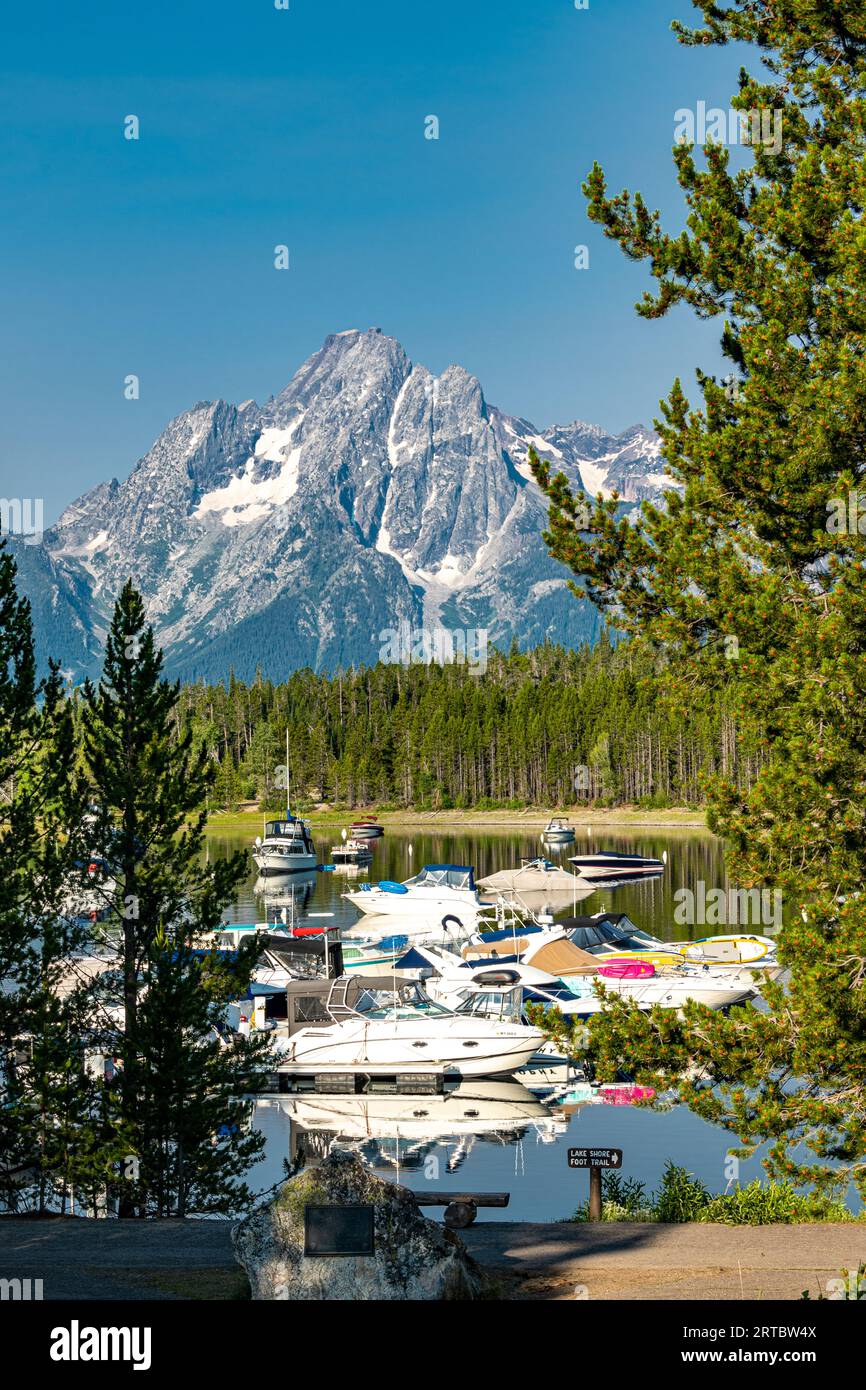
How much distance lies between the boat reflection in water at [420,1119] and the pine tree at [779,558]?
1659 centimetres

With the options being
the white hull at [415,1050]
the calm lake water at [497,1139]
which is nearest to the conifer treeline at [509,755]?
the white hull at [415,1050]

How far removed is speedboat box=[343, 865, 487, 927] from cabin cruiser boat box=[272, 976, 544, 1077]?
29814mm

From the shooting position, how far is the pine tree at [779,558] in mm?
16078

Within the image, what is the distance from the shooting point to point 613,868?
10150cm

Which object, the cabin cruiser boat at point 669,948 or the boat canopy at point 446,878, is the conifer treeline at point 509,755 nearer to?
the boat canopy at point 446,878

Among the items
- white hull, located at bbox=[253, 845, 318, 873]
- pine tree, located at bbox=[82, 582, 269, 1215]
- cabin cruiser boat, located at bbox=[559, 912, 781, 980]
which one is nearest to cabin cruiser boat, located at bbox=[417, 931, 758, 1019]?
cabin cruiser boat, located at bbox=[559, 912, 781, 980]

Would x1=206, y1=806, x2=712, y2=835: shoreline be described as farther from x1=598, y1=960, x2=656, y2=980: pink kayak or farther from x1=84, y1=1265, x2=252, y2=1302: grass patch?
x1=84, y1=1265, x2=252, y2=1302: grass patch

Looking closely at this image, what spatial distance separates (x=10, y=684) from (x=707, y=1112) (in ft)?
56.9

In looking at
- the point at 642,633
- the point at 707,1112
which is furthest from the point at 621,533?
the point at 707,1112

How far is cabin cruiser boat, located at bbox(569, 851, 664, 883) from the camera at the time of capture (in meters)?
100

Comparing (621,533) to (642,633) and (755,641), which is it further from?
(755,641)

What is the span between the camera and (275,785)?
607 ft

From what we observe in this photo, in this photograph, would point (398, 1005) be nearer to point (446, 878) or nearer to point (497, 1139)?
point (497, 1139)
